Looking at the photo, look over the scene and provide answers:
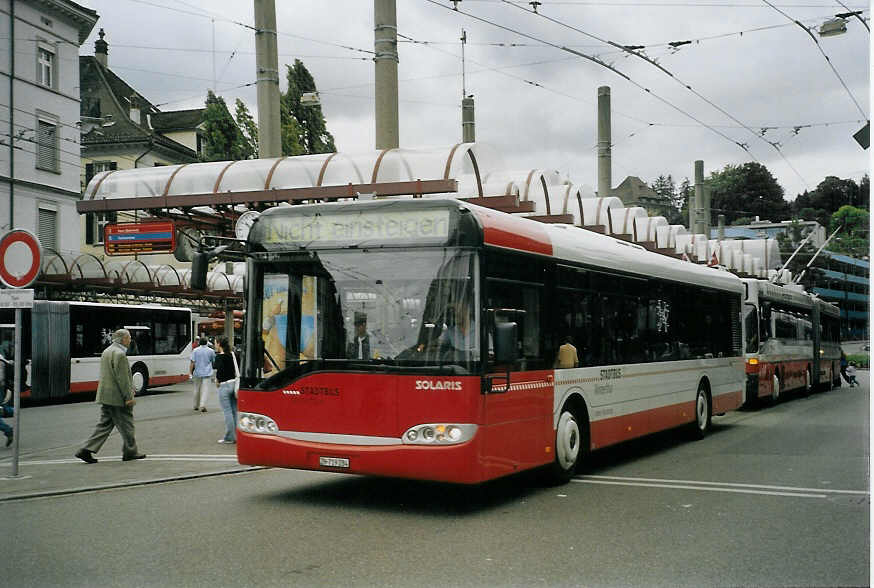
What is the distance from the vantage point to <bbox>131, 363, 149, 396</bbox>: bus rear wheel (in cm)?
3159

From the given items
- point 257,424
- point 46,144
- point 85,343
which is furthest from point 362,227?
point 85,343

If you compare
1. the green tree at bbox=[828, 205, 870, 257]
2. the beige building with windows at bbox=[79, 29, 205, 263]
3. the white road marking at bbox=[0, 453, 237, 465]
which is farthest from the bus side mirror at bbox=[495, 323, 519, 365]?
the beige building with windows at bbox=[79, 29, 205, 263]

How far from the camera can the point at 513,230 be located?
30.9 feet

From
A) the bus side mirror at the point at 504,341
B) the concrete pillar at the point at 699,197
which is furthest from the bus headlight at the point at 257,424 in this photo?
the concrete pillar at the point at 699,197

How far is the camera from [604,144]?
31.1 m

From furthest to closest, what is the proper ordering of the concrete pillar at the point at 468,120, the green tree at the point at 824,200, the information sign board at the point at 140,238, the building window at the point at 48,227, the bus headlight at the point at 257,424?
the concrete pillar at the point at 468,120 → the green tree at the point at 824,200 → the building window at the point at 48,227 → the information sign board at the point at 140,238 → the bus headlight at the point at 257,424

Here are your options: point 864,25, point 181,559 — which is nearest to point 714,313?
point 864,25

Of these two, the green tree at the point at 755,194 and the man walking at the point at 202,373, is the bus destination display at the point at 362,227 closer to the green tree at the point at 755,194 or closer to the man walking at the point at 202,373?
the man walking at the point at 202,373

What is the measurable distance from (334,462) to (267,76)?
40.4 ft

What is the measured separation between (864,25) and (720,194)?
4671cm

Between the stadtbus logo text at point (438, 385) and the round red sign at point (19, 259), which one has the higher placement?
the round red sign at point (19, 259)

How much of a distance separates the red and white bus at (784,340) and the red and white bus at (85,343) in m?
18.3

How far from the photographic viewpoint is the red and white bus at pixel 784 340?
22469mm

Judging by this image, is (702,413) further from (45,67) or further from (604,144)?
(604,144)
